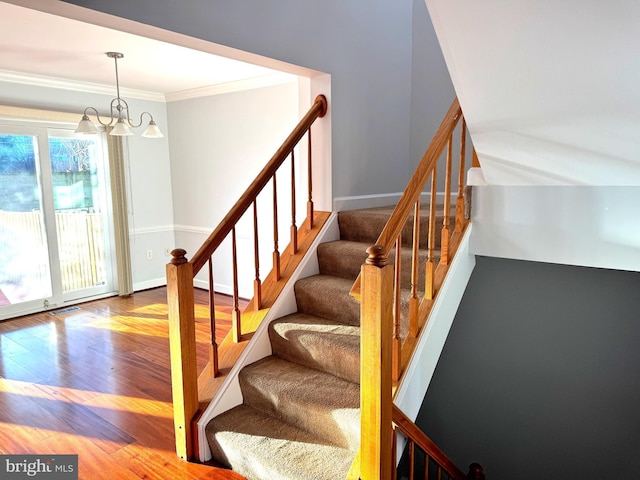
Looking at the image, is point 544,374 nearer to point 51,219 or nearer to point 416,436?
point 416,436

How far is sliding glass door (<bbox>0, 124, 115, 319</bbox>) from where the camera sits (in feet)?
14.4

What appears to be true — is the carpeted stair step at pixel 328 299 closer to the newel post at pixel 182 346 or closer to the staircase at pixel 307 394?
the staircase at pixel 307 394

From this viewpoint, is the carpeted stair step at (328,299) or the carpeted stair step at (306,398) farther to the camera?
the carpeted stair step at (328,299)

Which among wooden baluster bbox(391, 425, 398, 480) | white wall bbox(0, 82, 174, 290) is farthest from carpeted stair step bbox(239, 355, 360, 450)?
white wall bbox(0, 82, 174, 290)

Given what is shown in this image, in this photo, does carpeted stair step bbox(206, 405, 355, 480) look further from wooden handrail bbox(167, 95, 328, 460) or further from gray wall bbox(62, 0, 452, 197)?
gray wall bbox(62, 0, 452, 197)

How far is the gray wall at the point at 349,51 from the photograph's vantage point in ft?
6.81

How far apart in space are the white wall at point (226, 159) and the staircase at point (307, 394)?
5.93 ft

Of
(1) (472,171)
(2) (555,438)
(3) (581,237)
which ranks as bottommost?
(2) (555,438)

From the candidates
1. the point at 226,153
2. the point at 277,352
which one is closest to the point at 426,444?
the point at 277,352

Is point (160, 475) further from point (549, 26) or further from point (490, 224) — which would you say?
point (549, 26)

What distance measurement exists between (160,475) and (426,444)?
3.91 feet

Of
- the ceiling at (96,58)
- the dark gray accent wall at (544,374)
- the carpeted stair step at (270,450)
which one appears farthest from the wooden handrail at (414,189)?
the ceiling at (96,58)

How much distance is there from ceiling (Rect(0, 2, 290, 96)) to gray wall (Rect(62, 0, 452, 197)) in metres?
1.05

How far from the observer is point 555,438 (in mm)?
3082
